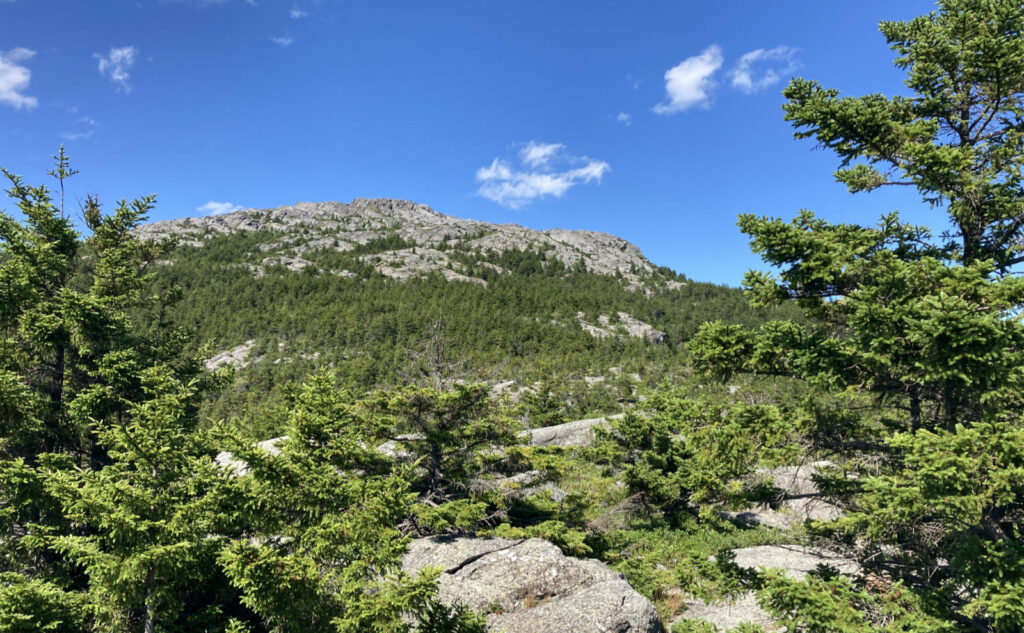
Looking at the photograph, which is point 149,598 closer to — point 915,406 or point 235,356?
point 915,406

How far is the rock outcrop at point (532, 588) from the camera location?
999 cm

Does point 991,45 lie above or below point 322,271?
below

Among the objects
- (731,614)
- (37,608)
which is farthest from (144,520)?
(731,614)

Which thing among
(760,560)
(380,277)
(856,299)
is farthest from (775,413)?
(380,277)

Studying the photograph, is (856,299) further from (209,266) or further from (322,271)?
(209,266)

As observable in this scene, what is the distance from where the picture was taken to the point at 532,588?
37.1 feet

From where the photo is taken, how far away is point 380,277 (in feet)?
424

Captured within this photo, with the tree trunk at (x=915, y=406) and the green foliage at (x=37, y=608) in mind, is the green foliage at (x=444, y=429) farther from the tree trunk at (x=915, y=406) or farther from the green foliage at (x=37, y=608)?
the tree trunk at (x=915, y=406)

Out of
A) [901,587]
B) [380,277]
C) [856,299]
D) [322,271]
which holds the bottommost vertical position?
[901,587]

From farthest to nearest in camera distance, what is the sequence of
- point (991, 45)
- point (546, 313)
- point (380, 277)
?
point (380, 277)
point (546, 313)
point (991, 45)

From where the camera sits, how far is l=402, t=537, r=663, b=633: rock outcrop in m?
9.99

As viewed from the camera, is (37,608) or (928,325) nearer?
(928,325)

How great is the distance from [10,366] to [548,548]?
14889 mm

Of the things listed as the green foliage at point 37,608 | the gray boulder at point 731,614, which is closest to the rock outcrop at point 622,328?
the gray boulder at point 731,614
